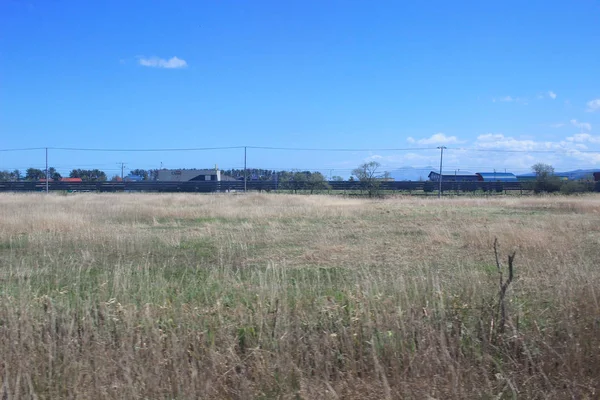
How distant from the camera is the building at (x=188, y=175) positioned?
2947 inches

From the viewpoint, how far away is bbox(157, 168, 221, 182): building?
74.9 metres

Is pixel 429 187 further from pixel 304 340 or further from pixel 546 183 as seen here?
pixel 304 340

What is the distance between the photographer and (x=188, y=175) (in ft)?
256

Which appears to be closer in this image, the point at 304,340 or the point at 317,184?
the point at 304,340

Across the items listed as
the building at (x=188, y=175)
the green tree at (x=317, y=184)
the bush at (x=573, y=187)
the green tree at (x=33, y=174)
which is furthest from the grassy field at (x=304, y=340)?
the green tree at (x=33, y=174)

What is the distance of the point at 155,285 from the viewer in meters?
5.75

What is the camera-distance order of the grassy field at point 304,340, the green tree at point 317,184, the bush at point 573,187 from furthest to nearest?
the green tree at point 317,184 < the bush at point 573,187 < the grassy field at point 304,340

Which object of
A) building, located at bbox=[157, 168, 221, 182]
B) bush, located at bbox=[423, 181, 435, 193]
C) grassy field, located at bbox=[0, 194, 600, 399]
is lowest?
grassy field, located at bbox=[0, 194, 600, 399]

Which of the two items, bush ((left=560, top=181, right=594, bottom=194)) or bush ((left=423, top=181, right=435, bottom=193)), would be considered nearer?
bush ((left=560, top=181, right=594, bottom=194))

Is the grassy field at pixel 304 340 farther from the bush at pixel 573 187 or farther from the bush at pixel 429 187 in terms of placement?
the bush at pixel 429 187

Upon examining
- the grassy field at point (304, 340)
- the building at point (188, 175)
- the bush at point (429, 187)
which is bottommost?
the grassy field at point (304, 340)

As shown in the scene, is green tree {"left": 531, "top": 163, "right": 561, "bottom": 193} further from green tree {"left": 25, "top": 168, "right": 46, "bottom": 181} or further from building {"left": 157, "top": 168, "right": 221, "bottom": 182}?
green tree {"left": 25, "top": 168, "right": 46, "bottom": 181}

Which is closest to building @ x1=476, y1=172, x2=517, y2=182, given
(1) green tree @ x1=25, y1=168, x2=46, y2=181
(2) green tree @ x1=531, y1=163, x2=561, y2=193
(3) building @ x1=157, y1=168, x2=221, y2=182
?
(2) green tree @ x1=531, y1=163, x2=561, y2=193

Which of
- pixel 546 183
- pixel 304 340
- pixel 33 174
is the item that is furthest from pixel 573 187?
pixel 33 174
